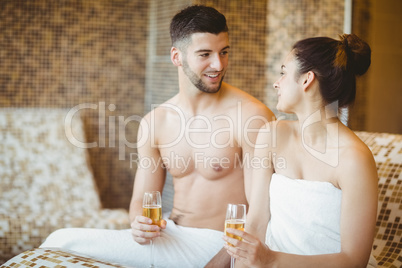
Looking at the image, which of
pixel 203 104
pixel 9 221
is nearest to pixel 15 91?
pixel 9 221

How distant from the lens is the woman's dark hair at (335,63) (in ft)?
6.24

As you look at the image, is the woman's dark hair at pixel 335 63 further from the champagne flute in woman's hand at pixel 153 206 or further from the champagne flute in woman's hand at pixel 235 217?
the champagne flute in woman's hand at pixel 153 206

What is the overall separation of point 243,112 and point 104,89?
2629 millimetres

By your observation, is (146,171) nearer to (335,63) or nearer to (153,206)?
(153,206)

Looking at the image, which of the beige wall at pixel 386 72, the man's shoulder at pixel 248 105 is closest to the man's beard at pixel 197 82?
the man's shoulder at pixel 248 105

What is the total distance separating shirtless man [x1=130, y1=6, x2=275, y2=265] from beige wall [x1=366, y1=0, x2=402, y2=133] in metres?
2.45

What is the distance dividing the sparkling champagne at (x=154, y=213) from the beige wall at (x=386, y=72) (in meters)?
3.12

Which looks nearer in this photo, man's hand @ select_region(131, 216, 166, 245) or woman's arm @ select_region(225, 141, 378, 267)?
woman's arm @ select_region(225, 141, 378, 267)

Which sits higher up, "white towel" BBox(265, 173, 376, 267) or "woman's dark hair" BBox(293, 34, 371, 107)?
"woman's dark hair" BBox(293, 34, 371, 107)

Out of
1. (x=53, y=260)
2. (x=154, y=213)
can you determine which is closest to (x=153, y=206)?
(x=154, y=213)

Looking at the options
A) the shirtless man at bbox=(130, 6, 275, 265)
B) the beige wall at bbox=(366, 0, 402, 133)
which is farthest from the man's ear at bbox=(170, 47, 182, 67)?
the beige wall at bbox=(366, 0, 402, 133)

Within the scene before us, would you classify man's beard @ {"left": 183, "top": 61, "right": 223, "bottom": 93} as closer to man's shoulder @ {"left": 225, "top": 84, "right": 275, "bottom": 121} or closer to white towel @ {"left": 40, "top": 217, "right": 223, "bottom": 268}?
man's shoulder @ {"left": 225, "top": 84, "right": 275, "bottom": 121}

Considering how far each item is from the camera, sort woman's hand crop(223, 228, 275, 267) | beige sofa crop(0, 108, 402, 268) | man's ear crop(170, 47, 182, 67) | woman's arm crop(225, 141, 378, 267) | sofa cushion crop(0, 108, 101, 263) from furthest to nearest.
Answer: sofa cushion crop(0, 108, 101, 263)
beige sofa crop(0, 108, 402, 268)
man's ear crop(170, 47, 182, 67)
woman's arm crop(225, 141, 378, 267)
woman's hand crop(223, 228, 275, 267)

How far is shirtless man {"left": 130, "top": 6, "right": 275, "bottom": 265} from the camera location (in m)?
2.55
